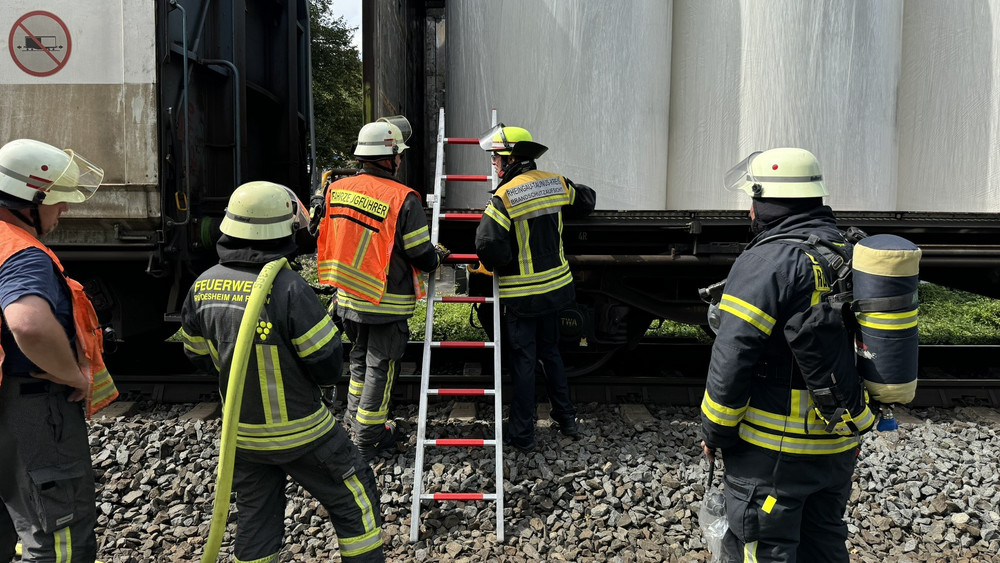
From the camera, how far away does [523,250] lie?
4355 millimetres

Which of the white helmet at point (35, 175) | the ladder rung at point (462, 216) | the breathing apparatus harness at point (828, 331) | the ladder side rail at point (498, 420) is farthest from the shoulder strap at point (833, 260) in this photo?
the white helmet at point (35, 175)

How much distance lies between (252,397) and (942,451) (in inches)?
169

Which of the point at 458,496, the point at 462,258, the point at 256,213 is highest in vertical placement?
the point at 256,213

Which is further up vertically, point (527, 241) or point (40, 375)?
point (527, 241)

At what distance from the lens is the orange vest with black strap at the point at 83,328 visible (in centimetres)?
Result: 236

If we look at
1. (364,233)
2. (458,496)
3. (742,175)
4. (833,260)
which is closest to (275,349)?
(458,496)

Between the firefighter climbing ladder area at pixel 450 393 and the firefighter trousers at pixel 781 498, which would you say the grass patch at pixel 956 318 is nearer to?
the firefighter climbing ladder area at pixel 450 393

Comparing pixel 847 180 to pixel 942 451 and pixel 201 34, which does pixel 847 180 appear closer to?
pixel 942 451

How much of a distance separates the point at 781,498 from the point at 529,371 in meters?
2.24

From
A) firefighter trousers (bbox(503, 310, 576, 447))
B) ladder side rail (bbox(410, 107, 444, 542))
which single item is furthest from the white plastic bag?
firefighter trousers (bbox(503, 310, 576, 447))

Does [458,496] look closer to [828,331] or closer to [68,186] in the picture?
[828,331]

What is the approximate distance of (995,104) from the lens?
5000mm

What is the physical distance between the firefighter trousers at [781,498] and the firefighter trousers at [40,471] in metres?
2.44

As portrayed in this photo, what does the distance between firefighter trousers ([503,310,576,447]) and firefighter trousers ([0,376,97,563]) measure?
255 centimetres
